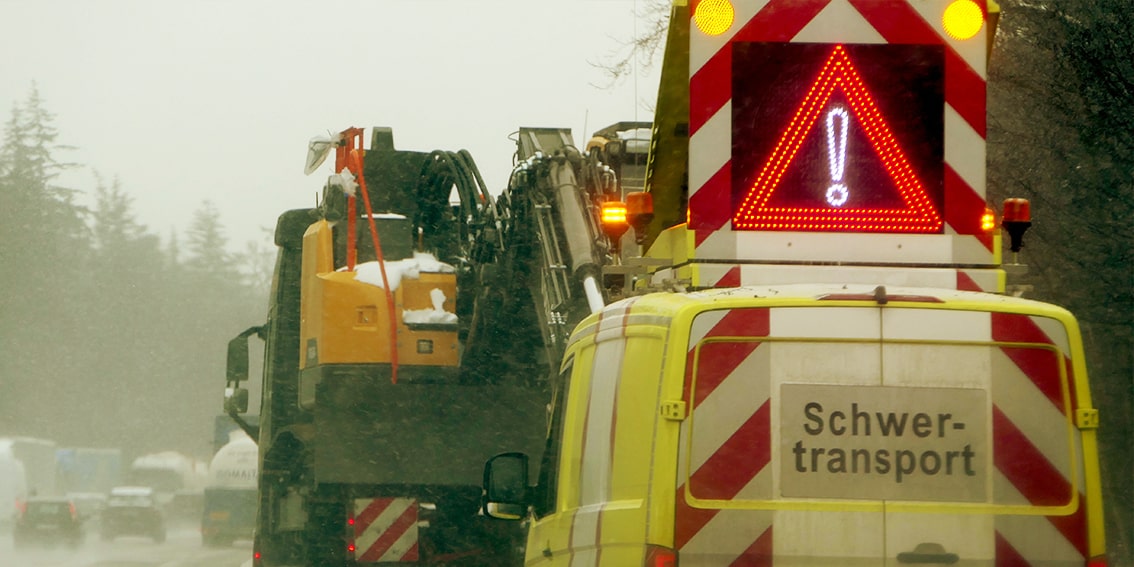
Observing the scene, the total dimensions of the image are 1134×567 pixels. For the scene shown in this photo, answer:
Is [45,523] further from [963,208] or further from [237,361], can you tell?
[963,208]

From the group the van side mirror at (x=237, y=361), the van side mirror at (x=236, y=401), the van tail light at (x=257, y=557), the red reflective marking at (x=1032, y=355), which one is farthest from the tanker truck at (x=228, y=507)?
the red reflective marking at (x=1032, y=355)

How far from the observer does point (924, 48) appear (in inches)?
245

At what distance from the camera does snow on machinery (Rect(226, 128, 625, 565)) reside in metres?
10.8

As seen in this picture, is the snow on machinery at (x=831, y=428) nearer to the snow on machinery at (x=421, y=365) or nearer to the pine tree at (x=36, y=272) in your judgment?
the snow on machinery at (x=421, y=365)

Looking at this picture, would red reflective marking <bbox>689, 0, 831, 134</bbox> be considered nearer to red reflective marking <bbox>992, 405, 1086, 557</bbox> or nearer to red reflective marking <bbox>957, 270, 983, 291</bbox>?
red reflective marking <bbox>957, 270, 983, 291</bbox>

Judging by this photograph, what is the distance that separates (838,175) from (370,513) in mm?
5755

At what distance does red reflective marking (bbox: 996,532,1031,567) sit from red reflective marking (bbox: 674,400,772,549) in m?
0.67

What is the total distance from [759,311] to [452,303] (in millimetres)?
6672

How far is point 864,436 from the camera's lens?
4785mm

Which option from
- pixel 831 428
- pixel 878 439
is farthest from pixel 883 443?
pixel 831 428

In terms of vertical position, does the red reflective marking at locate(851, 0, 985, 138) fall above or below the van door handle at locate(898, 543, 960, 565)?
above

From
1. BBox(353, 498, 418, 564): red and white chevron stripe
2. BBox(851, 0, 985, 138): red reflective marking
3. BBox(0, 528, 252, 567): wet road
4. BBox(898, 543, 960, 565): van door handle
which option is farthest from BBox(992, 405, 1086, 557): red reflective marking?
BBox(0, 528, 252, 567): wet road

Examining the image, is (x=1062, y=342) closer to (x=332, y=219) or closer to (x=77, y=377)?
(x=332, y=219)

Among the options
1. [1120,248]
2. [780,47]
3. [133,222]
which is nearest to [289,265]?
[1120,248]
